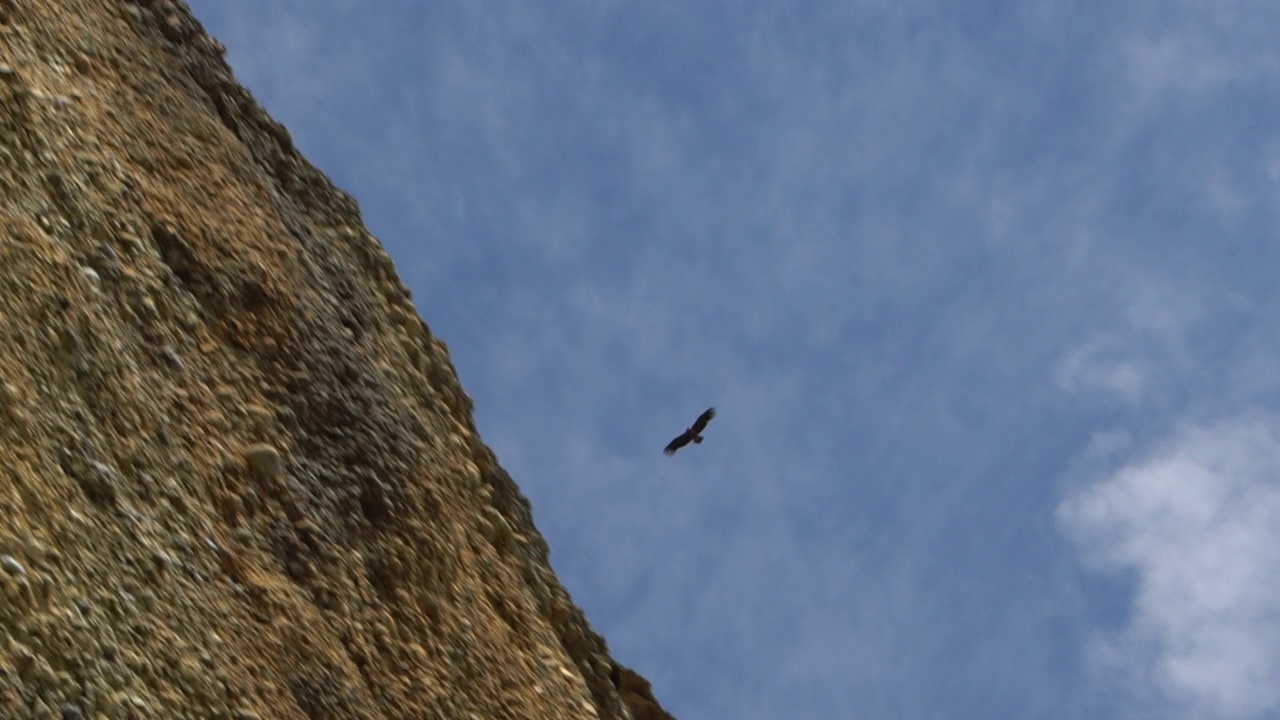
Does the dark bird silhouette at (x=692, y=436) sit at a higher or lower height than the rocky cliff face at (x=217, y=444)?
higher

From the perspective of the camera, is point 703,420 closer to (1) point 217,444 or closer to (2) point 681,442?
(2) point 681,442

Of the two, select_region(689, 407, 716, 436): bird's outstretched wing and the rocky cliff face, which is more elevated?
select_region(689, 407, 716, 436): bird's outstretched wing

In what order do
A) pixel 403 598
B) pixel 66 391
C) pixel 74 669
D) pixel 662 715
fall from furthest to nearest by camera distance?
pixel 662 715, pixel 403 598, pixel 66 391, pixel 74 669

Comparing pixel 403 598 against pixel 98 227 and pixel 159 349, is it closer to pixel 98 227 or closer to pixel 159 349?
pixel 159 349

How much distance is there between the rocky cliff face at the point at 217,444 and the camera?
33.0 feet

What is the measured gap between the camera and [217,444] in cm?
1209

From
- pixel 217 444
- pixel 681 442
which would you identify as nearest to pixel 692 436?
pixel 681 442

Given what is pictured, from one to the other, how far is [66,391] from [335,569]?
8.66 ft

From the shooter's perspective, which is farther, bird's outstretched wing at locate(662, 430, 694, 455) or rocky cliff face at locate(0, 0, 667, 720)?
bird's outstretched wing at locate(662, 430, 694, 455)

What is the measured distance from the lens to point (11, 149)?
1168 cm

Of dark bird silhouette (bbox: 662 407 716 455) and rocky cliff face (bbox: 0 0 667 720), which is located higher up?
dark bird silhouette (bbox: 662 407 716 455)

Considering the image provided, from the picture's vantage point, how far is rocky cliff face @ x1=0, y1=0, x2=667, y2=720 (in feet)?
33.0

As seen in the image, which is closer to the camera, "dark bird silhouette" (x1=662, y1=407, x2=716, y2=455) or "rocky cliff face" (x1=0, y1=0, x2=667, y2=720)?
"rocky cliff face" (x1=0, y1=0, x2=667, y2=720)

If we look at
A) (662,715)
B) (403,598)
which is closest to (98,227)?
(403,598)
